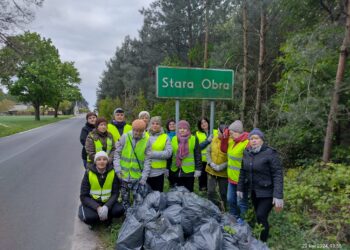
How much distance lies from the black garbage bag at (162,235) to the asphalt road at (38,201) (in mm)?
1201

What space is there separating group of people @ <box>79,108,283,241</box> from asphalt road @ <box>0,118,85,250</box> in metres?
0.57

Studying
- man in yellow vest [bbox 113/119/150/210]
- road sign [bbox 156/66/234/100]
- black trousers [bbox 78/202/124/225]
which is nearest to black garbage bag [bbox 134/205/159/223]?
black trousers [bbox 78/202/124/225]

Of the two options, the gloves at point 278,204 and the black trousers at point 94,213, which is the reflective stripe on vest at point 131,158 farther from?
the gloves at point 278,204

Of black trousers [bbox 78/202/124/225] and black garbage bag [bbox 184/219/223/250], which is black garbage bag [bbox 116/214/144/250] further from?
black trousers [bbox 78/202/124/225]

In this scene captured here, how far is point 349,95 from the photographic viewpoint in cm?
603

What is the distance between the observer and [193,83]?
5.40 meters

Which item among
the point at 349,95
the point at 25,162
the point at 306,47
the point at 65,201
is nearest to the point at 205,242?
the point at 65,201

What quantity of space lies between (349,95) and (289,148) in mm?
2066

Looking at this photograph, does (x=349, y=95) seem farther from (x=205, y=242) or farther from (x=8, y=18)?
(x=8, y=18)

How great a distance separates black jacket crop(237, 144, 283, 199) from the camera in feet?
11.6

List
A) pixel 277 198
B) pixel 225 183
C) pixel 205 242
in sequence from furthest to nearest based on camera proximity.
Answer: pixel 225 183, pixel 277 198, pixel 205 242

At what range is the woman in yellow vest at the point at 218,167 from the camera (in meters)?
4.57

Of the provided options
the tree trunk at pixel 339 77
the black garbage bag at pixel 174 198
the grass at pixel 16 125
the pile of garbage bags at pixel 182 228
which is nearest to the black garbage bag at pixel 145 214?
the pile of garbage bags at pixel 182 228
